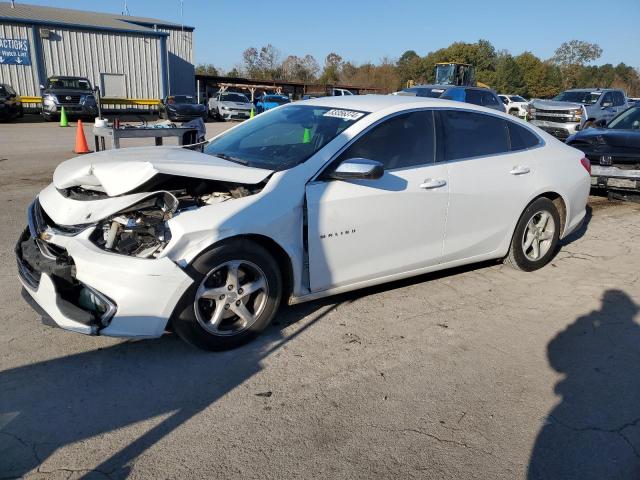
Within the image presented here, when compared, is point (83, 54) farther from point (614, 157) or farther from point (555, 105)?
point (614, 157)

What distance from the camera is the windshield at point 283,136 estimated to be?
4.02 meters

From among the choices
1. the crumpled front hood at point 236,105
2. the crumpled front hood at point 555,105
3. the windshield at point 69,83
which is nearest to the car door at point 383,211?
the crumpled front hood at point 555,105

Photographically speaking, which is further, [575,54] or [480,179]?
[575,54]

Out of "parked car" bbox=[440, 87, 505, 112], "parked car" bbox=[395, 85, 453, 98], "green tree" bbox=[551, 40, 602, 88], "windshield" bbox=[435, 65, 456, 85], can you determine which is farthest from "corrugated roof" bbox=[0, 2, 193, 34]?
"green tree" bbox=[551, 40, 602, 88]

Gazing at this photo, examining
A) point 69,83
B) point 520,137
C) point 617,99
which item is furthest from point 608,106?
point 69,83

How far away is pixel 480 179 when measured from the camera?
15.1ft

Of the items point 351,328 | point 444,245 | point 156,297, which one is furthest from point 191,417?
point 444,245

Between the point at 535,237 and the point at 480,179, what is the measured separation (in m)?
1.15

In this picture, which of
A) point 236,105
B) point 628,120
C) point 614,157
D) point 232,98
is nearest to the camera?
point 614,157

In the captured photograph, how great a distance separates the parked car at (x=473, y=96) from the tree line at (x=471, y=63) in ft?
161

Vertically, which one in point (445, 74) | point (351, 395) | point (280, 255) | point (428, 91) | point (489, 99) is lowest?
point (351, 395)

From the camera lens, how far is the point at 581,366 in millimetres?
3623

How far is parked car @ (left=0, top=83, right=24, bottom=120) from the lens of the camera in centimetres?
2175

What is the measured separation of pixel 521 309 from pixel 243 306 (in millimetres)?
2428
